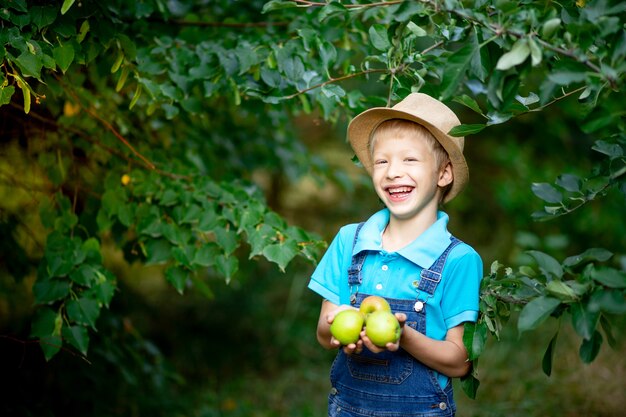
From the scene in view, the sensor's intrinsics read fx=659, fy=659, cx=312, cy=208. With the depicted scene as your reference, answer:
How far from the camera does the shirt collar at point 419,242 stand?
2041 mm

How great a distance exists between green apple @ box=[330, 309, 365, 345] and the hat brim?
63cm

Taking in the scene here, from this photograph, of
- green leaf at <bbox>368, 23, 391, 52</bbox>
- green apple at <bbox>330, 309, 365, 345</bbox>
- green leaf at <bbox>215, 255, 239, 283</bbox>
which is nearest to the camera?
green apple at <bbox>330, 309, 365, 345</bbox>

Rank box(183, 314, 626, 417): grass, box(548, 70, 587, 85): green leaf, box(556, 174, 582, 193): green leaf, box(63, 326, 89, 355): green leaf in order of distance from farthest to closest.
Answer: box(183, 314, 626, 417): grass < box(63, 326, 89, 355): green leaf < box(556, 174, 582, 193): green leaf < box(548, 70, 587, 85): green leaf

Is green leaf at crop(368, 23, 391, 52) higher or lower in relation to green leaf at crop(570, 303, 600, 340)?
higher

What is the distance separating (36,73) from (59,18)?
1.08 feet

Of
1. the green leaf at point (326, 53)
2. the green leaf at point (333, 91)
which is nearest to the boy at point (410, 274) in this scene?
the green leaf at point (333, 91)

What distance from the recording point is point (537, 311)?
168cm

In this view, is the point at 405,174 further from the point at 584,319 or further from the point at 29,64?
the point at 29,64

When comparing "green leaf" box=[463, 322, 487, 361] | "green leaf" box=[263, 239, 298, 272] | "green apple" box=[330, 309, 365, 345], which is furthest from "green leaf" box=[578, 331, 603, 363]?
"green leaf" box=[263, 239, 298, 272]

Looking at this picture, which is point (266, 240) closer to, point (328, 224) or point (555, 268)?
point (555, 268)

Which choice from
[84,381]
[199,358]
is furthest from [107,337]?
[199,358]

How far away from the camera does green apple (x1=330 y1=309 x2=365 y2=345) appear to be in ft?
5.94

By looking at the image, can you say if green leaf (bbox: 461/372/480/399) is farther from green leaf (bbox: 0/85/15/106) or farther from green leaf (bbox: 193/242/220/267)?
green leaf (bbox: 0/85/15/106)

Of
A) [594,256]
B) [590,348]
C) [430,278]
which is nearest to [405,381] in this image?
[430,278]
